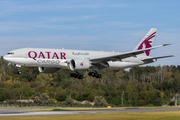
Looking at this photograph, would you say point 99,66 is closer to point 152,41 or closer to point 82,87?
point 152,41

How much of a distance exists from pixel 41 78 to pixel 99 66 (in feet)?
373

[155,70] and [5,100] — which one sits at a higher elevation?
[155,70]

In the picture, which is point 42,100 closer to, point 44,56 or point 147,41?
point 147,41

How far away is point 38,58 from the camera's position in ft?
167

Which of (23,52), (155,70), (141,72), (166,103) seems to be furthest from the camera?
(155,70)

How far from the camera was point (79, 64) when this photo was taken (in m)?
51.6

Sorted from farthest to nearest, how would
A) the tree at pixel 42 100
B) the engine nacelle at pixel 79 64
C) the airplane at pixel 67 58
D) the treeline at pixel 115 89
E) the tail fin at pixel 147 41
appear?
the treeline at pixel 115 89, the tree at pixel 42 100, the tail fin at pixel 147 41, the engine nacelle at pixel 79 64, the airplane at pixel 67 58

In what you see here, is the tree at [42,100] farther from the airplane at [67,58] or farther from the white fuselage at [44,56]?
the white fuselage at [44,56]

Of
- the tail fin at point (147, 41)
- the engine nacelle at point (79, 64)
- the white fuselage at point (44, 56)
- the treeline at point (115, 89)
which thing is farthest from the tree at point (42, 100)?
the engine nacelle at point (79, 64)

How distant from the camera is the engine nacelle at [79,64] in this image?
5153 cm

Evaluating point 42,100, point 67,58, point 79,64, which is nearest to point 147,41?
point 79,64

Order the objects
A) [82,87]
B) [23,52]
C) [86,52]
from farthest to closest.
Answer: [82,87]
[86,52]
[23,52]

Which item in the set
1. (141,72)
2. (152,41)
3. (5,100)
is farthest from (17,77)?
(152,41)

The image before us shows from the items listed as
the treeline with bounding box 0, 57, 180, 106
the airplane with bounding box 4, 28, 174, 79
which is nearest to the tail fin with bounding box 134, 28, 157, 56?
the airplane with bounding box 4, 28, 174, 79
